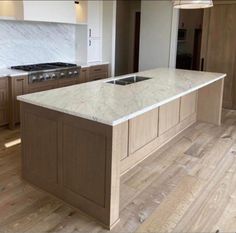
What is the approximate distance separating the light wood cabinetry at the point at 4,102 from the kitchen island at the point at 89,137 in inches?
61.9

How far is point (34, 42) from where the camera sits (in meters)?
5.36

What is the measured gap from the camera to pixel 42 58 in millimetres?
5574

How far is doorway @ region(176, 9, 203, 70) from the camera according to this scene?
258 inches

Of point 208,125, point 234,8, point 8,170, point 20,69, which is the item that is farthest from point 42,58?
point 234,8

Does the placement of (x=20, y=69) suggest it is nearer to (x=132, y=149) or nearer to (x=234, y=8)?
(x=132, y=149)

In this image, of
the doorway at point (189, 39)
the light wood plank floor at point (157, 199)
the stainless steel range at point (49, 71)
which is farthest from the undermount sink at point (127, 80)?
the doorway at point (189, 39)

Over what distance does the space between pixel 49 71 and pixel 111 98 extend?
240 cm

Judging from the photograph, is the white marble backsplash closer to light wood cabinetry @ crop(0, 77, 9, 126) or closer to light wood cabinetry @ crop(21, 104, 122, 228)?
light wood cabinetry @ crop(0, 77, 9, 126)

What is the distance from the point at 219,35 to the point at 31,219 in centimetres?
510

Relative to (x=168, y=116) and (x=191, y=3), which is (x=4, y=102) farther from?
(x=191, y=3)

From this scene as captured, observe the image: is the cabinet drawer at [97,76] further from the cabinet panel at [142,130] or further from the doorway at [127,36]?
the doorway at [127,36]

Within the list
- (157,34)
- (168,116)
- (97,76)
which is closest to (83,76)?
(97,76)

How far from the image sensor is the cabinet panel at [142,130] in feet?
10.7

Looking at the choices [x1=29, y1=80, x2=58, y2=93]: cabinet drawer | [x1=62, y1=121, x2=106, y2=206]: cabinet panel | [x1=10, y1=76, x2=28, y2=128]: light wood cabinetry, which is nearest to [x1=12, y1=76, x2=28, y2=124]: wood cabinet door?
[x1=10, y1=76, x2=28, y2=128]: light wood cabinetry
